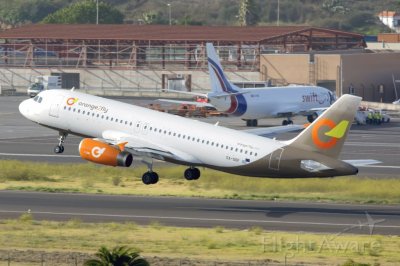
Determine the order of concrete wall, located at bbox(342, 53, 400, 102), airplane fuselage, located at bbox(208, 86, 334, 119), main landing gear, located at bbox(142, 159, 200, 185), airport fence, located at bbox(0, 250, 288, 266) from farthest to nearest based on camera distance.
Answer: concrete wall, located at bbox(342, 53, 400, 102) < airplane fuselage, located at bbox(208, 86, 334, 119) < main landing gear, located at bbox(142, 159, 200, 185) < airport fence, located at bbox(0, 250, 288, 266)

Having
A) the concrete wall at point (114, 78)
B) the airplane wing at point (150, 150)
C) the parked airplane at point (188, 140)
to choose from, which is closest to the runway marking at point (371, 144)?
the parked airplane at point (188, 140)

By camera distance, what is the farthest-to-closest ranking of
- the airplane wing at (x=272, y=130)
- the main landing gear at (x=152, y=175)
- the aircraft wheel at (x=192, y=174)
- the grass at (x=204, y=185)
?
1. the airplane wing at (x=272, y=130)
2. the grass at (x=204, y=185)
3. the aircraft wheel at (x=192, y=174)
4. the main landing gear at (x=152, y=175)

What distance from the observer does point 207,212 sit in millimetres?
68562

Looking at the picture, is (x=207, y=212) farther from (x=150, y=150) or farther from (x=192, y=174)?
(x=192, y=174)

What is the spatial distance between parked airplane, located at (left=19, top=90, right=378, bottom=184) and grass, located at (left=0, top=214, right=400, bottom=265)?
6.78m

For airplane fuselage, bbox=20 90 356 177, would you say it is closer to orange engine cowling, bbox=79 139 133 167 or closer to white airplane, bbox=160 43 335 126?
orange engine cowling, bbox=79 139 133 167

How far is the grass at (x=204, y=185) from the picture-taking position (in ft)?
250

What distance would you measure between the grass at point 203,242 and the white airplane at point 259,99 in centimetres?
6020

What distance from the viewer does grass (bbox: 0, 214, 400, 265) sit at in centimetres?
5434

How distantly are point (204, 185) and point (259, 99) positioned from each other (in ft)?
154

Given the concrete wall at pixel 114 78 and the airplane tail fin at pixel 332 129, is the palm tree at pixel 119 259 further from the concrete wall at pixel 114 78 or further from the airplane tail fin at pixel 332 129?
the concrete wall at pixel 114 78

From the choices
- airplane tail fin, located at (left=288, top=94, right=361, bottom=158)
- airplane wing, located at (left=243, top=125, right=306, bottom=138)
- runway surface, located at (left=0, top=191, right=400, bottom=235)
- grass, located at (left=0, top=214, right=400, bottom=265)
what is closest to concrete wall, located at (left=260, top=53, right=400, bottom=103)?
airplane wing, located at (left=243, top=125, right=306, bottom=138)

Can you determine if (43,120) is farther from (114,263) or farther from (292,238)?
(114,263)

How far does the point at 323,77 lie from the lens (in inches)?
6093
